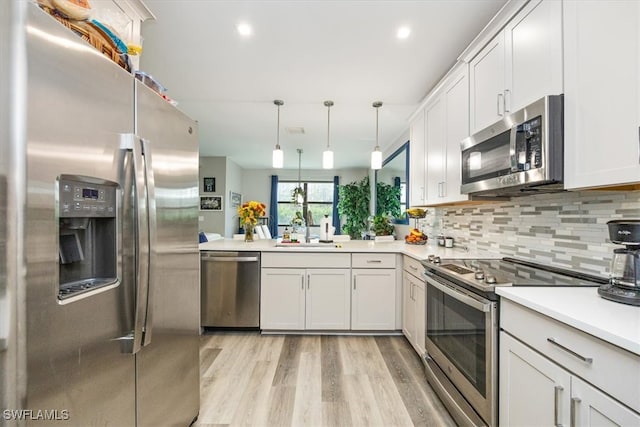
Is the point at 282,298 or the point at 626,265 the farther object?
the point at 282,298

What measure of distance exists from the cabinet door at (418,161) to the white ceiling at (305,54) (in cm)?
35

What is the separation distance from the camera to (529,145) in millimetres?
1459

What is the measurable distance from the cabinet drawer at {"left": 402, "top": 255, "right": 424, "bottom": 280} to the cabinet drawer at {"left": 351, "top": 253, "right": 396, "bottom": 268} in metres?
0.12

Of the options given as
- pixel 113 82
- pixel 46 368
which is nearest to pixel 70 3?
pixel 113 82

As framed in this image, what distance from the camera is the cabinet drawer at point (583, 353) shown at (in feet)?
2.56

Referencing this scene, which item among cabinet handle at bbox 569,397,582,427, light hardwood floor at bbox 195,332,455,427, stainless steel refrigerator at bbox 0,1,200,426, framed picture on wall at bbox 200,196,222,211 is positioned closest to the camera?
stainless steel refrigerator at bbox 0,1,200,426

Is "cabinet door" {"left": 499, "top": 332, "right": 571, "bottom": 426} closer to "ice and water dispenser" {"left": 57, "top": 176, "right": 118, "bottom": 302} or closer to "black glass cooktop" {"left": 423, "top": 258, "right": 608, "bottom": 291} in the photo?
"black glass cooktop" {"left": 423, "top": 258, "right": 608, "bottom": 291}

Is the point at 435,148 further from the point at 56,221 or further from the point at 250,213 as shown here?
the point at 56,221

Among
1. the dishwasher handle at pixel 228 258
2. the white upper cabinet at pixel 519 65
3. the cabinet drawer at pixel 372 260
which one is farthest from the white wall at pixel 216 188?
the white upper cabinet at pixel 519 65

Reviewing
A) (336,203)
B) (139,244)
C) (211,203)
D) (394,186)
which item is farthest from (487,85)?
(336,203)

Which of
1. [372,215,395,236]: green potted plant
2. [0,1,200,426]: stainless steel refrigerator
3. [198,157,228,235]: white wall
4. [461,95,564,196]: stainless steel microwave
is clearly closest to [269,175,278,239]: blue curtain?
[198,157,228,235]: white wall

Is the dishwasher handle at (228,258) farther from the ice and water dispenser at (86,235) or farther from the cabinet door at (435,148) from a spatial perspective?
the ice and water dispenser at (86,235)

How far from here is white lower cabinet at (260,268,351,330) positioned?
2.93m

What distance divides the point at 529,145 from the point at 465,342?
3.44 ft
